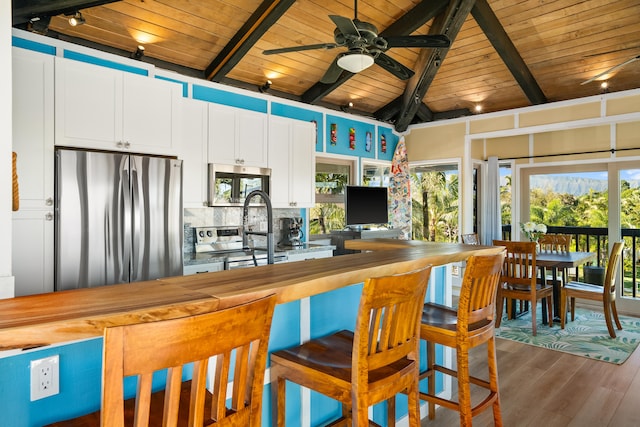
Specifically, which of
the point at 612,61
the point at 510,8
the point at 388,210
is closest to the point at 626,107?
the point at 612,61

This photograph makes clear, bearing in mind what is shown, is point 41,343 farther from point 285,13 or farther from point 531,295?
point 531,295

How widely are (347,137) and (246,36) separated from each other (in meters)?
2.40

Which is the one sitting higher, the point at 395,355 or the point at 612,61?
the point at 612,61

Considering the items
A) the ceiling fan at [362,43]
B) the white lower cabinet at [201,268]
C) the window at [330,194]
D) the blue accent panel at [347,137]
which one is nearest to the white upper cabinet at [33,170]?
the white lower cabinet at [201,268]

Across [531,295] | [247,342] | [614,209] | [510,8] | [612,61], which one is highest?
[510,8]

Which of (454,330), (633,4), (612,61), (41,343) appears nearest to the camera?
(41,343)

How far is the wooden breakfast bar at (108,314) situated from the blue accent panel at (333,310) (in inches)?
2.4

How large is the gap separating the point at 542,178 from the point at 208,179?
16.7 ft

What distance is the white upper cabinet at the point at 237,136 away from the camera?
4.05 meters

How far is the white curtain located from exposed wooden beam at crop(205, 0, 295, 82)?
13.6 ft

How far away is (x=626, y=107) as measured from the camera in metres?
4.88

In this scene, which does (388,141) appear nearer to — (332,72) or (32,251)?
(332,72)

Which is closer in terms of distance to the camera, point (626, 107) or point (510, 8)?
point (510, 8)

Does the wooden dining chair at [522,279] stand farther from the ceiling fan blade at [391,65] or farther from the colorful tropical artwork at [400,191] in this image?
the ceiling fan blade at [391,65]
